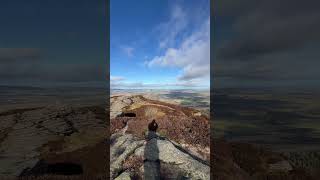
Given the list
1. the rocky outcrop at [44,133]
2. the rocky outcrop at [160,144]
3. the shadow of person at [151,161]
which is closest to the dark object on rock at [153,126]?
the rocky outcrop at [160,144]

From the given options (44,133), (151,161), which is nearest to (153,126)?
(151,161)

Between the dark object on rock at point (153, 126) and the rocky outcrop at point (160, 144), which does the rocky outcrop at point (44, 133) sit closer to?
the rocky outcrop at point (160, 144)

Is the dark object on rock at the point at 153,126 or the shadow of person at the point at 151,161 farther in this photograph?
the dark object on rock at the point at 153,126

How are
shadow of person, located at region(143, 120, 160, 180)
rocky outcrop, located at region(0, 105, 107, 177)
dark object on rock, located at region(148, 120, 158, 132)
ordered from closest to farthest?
1. shadow of person, located at region(143, 120, 160, 180)
2. dark object on rock, located at region(148, 120, 158, 132)
3. rocky outcrop, located at region(0, 105, 107, 177)

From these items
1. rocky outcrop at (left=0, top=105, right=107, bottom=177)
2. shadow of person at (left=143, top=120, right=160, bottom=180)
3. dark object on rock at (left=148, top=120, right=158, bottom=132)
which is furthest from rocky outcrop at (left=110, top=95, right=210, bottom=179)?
rocky outcrop at (left=0, top=105, right=107, bottom=177)

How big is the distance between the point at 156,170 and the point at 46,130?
1236 centimetres

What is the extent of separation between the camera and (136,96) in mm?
26750

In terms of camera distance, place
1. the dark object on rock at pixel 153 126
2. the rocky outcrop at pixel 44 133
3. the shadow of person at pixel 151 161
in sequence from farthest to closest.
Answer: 1. the rocky outcrop at pixel 44 133
2. the dark object on rock at pixel 153 126
3. the shadow of person at pixel 151 161

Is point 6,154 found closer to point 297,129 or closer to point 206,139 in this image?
point 206,139

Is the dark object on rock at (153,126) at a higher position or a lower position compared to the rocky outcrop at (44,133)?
higher

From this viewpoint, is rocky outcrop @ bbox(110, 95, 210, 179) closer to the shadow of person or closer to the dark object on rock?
the shadow of person

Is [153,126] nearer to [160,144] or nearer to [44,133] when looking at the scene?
[160,144]

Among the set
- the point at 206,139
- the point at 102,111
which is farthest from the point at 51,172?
the point at 102,111

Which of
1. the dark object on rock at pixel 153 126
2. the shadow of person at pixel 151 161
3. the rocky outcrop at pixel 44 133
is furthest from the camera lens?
the rocky outcrop at pixel 44 133
